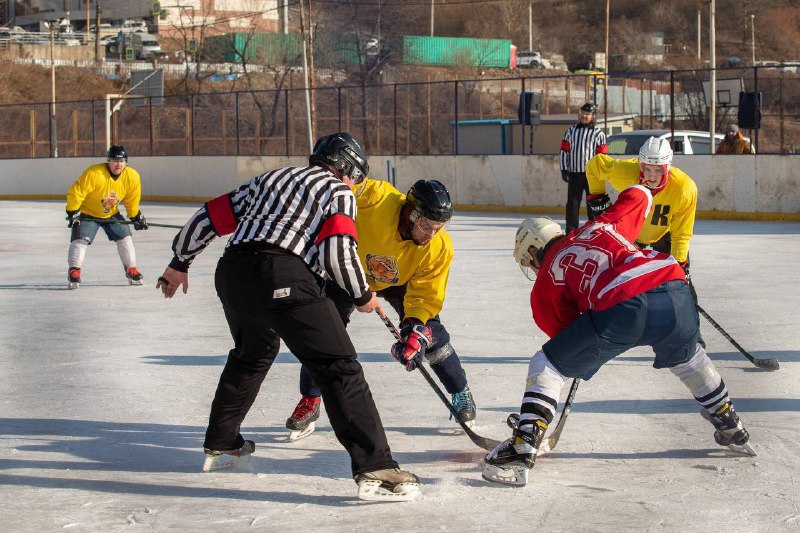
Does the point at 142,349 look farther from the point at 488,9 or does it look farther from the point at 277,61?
the point at 488,9

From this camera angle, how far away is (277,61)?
50.2 meters

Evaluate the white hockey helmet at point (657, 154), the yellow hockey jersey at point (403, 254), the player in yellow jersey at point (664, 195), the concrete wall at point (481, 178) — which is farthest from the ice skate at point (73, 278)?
the concrete wall at point (481, 178)

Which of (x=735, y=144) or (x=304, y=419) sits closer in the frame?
(x=304, y=419)

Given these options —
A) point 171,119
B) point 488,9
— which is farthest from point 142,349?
point 488,9

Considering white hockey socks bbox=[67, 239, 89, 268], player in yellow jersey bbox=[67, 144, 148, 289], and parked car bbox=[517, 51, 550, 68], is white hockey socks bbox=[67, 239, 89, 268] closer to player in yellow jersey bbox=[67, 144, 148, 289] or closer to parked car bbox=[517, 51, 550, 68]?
player in yellow jersey bbox=[67, 144, 148, 289]

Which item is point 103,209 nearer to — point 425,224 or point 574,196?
point 574,196

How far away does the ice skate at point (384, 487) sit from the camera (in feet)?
12.1

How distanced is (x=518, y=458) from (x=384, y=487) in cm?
50

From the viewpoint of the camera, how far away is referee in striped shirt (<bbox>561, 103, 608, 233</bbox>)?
42.8 ft

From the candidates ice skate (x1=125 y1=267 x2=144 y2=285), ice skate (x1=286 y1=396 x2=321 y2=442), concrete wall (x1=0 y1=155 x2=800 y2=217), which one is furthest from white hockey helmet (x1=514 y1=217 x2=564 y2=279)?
concrete wall (x1=0 y1=155 x2=800 y2=217)

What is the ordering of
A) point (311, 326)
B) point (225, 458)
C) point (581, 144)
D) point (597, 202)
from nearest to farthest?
point (311, 326) < point (225, 458) < point (597, 202) < point (581, 144)

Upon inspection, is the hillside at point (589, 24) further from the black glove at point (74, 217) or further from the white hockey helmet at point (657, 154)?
the white hockey helmet at point (657, 154)

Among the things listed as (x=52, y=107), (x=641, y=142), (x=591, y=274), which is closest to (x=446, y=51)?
(x=52, y=107)

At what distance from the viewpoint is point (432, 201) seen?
4.19 meters
